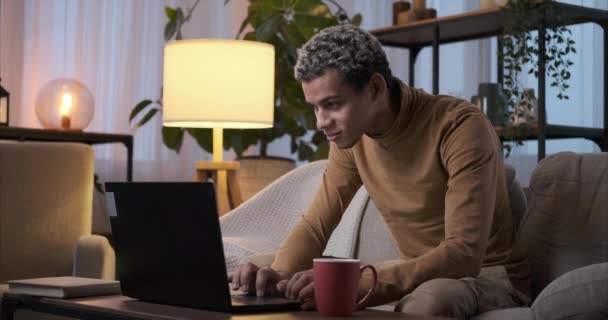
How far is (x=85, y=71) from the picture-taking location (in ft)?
15.7

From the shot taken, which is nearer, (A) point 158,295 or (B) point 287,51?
(A) point 158,295

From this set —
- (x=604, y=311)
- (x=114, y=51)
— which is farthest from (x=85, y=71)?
(x=604, y=311)

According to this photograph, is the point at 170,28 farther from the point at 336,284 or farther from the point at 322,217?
the point at 336,284

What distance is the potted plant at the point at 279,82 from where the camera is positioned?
14.5 feet

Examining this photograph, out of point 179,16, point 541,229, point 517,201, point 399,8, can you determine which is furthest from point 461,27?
point 541,229

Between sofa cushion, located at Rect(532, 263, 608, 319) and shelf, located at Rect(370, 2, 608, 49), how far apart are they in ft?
6.69

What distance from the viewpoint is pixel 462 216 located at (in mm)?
1776

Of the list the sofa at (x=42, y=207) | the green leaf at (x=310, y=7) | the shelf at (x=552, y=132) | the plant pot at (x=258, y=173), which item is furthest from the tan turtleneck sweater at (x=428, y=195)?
the green leaf at (x=310, y=7)

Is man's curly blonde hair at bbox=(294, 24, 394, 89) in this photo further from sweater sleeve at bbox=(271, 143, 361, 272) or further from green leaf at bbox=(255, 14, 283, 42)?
green leaf at bbox=(255, 14, 283, 42)

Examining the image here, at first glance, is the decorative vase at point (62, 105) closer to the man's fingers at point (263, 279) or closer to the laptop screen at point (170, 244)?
the laptop screen at point (170, 244)

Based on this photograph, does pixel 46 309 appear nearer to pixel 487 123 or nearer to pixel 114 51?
pixel 487 123

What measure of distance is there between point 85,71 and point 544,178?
9.88ft

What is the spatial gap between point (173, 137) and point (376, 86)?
9.33ft

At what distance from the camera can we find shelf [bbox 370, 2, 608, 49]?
3766 millimetres
